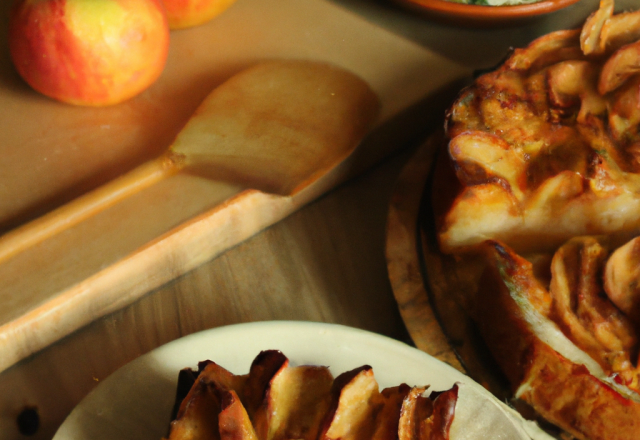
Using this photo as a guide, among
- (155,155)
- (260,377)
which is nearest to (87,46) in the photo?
(155,155)

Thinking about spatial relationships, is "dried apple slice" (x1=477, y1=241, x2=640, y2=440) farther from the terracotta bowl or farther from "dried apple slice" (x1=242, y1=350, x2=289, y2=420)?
the terracotta bowl

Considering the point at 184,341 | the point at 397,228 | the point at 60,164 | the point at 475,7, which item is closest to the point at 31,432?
the point at 184,341

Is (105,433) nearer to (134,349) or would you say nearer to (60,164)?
(134,349)

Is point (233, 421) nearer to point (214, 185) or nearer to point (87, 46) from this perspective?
point (214, 185)

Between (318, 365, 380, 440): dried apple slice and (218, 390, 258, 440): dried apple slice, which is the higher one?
(218, 390, 258, 440): dried apple slice

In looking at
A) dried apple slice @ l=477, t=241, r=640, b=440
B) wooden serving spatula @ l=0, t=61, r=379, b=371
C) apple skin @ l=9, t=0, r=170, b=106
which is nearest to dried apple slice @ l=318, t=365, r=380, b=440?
dried apple slice @ l=477, t=241, r=640, b=440

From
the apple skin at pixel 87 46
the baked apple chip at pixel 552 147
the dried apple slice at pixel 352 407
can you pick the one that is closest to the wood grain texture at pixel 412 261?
the baked apple chip at pixel 552 147
